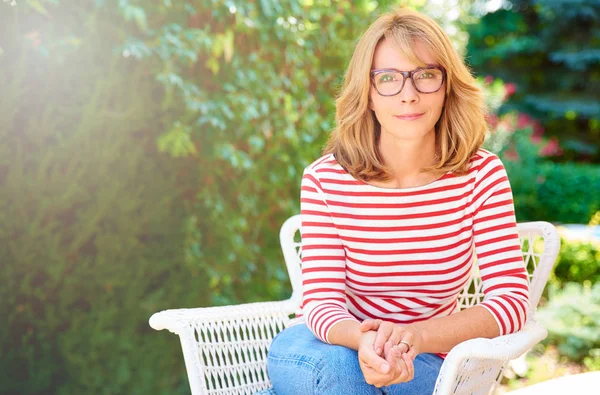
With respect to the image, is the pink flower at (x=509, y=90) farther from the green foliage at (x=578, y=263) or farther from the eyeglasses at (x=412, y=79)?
the eyeglasses at (x=412, y=79)

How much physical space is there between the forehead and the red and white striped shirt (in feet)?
0.95

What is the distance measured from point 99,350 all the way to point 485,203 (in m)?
1.79

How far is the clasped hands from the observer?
145cm

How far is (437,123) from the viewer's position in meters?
1.92

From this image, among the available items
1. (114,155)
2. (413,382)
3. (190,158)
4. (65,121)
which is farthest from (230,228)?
(413,382)

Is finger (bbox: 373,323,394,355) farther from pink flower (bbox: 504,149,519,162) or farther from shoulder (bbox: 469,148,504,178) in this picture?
pink flower (bbox: 504,149,519,162)

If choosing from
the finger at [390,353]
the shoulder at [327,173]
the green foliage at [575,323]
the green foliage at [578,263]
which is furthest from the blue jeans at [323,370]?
the green foliage at [578,263]

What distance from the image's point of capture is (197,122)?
296 centimetres

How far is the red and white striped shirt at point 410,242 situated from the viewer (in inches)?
69.2

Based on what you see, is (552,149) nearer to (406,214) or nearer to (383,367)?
(406,214)

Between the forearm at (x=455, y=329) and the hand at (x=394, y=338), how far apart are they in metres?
0.03

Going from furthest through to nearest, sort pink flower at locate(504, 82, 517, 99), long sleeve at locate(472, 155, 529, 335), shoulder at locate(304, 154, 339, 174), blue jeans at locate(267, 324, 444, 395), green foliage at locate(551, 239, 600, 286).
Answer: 1. pink flower at locate(504, 82, 517, 99)
2. green foliage at locate(551, 239, 600, 286)
3. shoulder at locate(304, 154, 339, 174)
4. long sleeve at locate(472, 155, 529, 335)
5. blue jeans at locate(267, 324, 444, 395)

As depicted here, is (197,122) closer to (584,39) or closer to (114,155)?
(114,155)

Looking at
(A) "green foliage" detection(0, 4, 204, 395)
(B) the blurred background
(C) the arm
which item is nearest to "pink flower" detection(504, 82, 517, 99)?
(B) the blurred background
